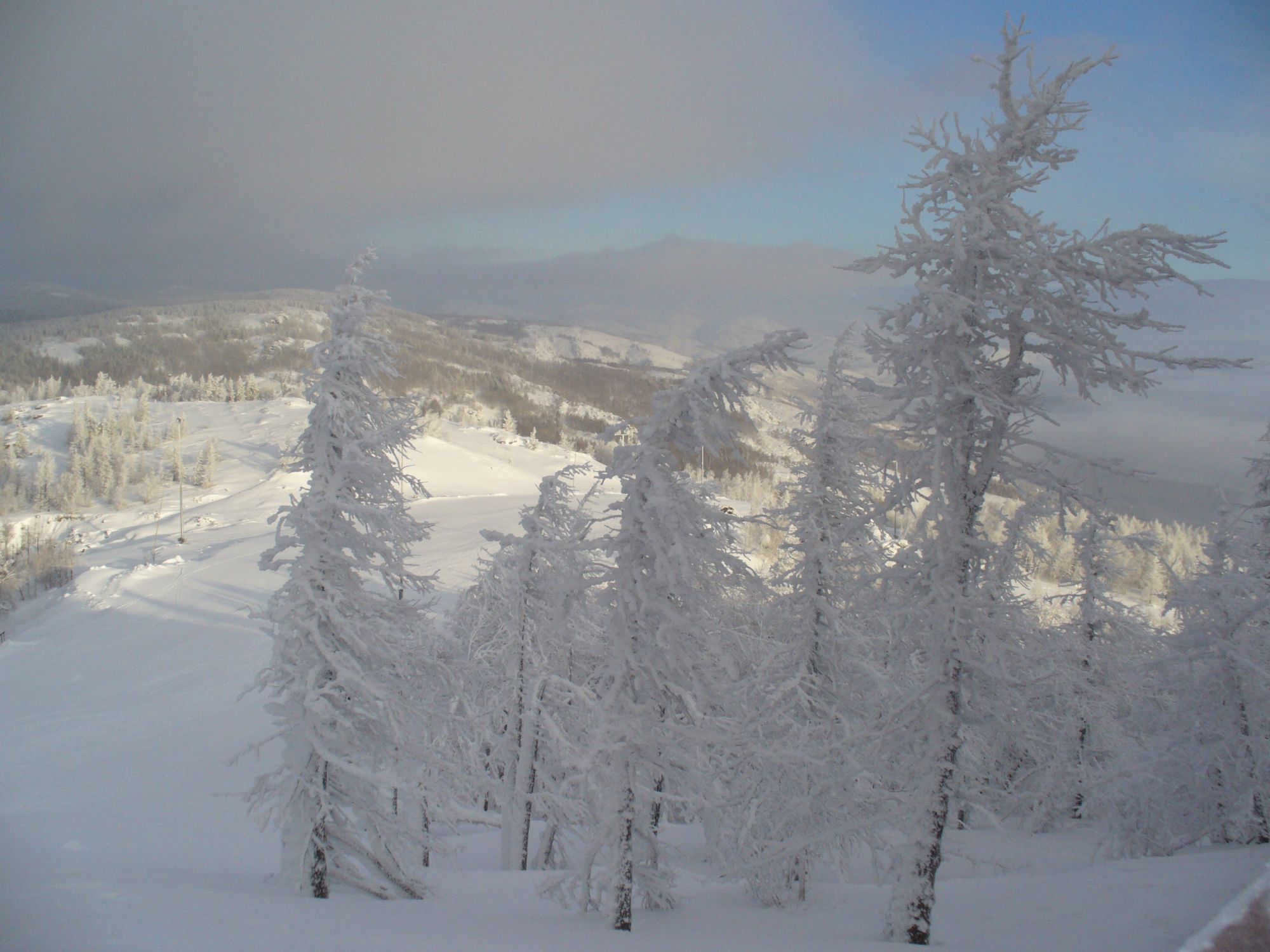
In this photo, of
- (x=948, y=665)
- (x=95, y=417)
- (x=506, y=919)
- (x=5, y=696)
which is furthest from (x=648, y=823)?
(x=95, y=417)

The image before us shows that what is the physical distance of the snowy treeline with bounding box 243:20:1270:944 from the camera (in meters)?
8.18

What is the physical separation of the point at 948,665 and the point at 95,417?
126 m

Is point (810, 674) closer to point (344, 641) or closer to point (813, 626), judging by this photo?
point (813, 626)

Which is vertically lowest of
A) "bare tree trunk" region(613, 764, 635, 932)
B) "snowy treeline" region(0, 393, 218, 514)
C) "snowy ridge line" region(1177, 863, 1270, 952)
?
"snowy treeline" region(0, 393, 218, 514)

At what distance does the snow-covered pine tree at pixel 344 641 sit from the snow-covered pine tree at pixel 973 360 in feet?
26.9

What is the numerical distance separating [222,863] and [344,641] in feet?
24.5

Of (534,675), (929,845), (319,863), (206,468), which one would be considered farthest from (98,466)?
(929,845)

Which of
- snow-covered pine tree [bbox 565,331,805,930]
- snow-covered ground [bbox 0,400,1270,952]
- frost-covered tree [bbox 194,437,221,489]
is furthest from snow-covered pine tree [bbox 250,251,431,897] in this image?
frost-covered tree [bbox 194,437,221,489]

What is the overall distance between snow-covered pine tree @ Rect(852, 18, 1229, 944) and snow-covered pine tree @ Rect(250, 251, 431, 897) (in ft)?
26.9

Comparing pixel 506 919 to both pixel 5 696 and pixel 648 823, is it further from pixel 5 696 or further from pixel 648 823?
pixel 5 696

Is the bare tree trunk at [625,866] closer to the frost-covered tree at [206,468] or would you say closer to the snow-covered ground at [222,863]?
the snow-covered ground at [222,863]

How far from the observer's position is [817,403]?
44.3ft

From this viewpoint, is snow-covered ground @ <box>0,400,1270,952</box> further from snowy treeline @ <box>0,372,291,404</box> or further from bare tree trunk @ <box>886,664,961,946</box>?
snowy treeline @ <box>0,372,291,404</box>

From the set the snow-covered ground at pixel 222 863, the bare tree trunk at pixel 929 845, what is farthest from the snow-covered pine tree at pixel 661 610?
the bare tree trunk at pixel 929 845
